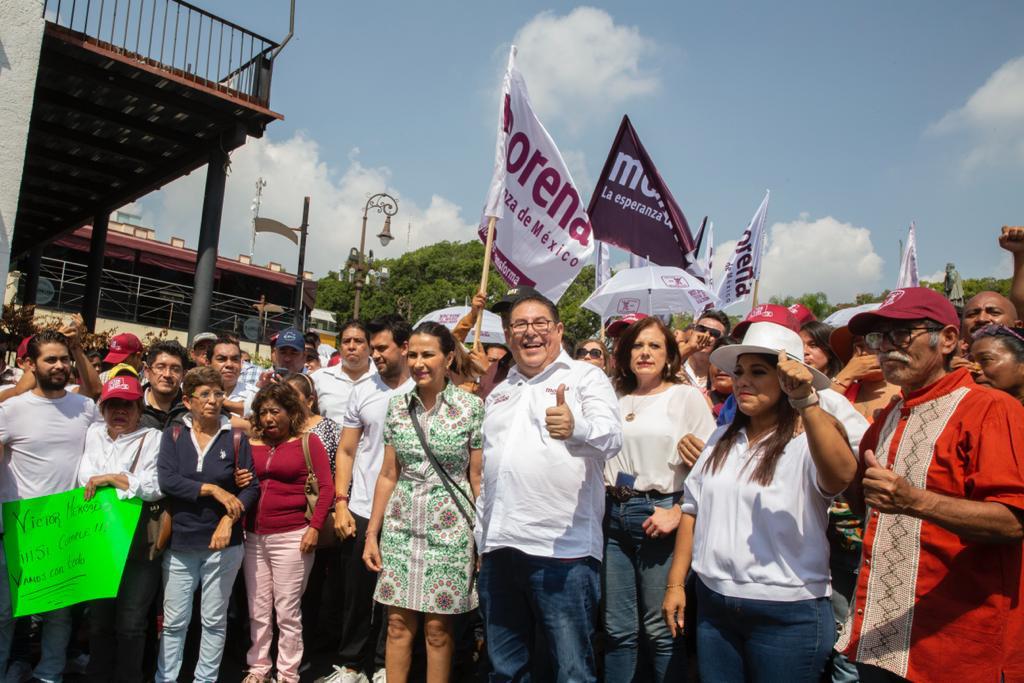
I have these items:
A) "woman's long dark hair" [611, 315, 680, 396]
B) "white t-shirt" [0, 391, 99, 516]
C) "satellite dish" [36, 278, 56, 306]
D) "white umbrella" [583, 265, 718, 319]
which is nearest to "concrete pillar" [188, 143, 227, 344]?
"white umbrella" [583, 265, 718, 319]

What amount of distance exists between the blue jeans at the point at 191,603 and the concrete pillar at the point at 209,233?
6.72m

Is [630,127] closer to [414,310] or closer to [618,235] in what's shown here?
[618,235]

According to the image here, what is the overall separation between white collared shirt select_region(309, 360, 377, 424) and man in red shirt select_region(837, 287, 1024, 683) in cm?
413

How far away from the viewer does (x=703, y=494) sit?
279cm

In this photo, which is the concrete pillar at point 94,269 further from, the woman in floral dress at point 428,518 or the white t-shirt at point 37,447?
the woman in floral dress at point 428,518

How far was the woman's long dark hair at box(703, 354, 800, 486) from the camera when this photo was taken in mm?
2574

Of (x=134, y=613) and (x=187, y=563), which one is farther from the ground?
(x=187, y=563)

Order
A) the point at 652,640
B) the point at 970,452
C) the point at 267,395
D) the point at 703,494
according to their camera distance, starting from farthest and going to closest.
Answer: the point at 267,395 < the point at 652,640 < the point at 703,494 < the point at 970,452

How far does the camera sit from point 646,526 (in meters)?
3.40

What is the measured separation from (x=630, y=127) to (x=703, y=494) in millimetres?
5198

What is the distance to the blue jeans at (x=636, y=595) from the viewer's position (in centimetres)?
341

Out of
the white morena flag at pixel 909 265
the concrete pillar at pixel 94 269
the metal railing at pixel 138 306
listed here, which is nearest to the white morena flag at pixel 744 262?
the white morena flag at pixel 909 265

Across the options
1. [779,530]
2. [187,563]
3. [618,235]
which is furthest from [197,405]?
[618,235]

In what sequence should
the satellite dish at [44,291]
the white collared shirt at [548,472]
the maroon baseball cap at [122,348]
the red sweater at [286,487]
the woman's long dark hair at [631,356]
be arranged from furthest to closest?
the satellite dish at [44,291], the maroon baseball cap at [122,348], the red sweater at [286,487], the woman's long dark hair at [631,356], the white collared shirt at [548,472]
